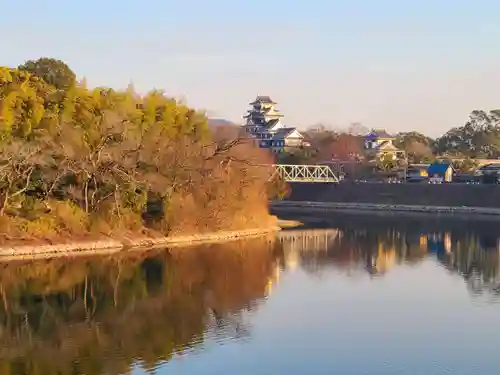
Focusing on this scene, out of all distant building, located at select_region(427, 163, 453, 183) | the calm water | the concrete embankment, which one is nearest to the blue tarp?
distant building, located at select_region(427, 163, 453, 183)

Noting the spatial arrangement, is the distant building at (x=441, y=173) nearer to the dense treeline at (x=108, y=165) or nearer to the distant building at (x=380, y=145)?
the distant building at (x=380, y=145)

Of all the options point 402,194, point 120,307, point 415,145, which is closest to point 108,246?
point 120,307

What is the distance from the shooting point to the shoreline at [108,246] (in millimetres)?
27078

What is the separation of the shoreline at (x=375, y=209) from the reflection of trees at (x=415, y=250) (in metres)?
8.97

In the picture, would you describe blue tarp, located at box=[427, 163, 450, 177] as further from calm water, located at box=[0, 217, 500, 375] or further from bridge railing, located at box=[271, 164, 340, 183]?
calm water, located at box=[0, 217, 500, 375]

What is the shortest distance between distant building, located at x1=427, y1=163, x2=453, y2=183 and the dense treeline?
95.3 ft

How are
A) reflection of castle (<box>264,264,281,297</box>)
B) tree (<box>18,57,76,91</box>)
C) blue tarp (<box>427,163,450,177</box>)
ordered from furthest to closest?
blue tarp (<box>427,163,450,177</box>) → tree (<box>18,57,76,91</box>) → reflection of castle (<box>264,264,281,297</box>)

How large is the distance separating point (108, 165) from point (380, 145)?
5424 cm

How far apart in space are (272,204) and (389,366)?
46058 mm

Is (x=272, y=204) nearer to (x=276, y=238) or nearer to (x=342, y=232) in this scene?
(x=342, y=232)

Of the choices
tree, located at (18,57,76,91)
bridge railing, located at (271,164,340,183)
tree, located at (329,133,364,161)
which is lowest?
bridge railing, located at (271,164,340,183)

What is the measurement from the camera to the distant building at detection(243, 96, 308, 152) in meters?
80.5

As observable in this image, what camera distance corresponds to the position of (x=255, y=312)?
19.2m

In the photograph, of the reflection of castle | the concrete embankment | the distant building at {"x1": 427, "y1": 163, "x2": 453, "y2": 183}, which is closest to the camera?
the reflection of castle
